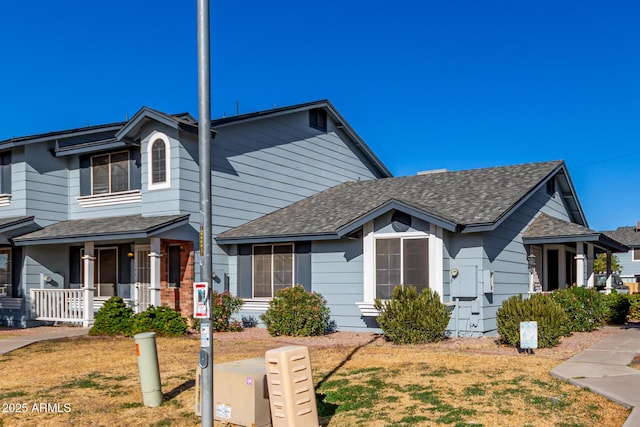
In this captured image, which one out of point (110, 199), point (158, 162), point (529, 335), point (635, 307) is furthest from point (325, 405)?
point (635, 307)

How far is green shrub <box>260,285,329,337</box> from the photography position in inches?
663

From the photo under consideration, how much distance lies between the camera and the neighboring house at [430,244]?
15.9 meters

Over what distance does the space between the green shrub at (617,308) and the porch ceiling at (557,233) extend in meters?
1.69

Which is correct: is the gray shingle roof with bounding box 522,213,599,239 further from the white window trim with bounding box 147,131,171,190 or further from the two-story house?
the white window trim with bounding box 147,131,171,190

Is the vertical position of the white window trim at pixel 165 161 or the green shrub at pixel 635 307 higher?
the white window trim at pixel 165 161

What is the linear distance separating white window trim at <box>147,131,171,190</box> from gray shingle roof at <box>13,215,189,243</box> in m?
0.95

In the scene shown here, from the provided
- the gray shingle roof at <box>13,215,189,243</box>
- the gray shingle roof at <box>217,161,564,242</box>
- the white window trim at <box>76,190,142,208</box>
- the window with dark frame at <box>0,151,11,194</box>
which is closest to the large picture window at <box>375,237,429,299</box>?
the gray shingle roof at <box>217,161,564,242</box>

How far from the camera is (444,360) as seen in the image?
39.4 feet

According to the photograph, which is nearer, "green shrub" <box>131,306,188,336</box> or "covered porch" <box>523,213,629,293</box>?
"green shrub" <box>131,306,188,336</box>

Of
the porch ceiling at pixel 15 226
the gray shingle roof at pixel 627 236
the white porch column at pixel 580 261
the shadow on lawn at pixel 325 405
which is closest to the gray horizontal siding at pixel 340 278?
the shadow on lawn at pixel 325 405

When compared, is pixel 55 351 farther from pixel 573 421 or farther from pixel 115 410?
pixel 573 421

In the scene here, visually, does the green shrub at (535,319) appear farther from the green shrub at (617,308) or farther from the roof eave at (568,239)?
the green shrub at (617,308)

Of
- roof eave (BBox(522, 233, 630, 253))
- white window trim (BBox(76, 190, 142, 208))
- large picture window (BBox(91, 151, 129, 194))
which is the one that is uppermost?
large picture window (BBox(91, 151, 129, 194))

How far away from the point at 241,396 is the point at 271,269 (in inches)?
475
